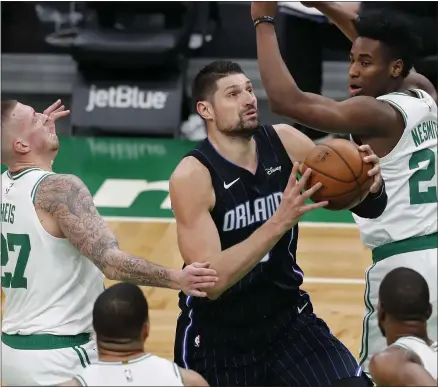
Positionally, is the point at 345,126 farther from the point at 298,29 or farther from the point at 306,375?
the point at 298,29

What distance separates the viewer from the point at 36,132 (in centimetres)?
486

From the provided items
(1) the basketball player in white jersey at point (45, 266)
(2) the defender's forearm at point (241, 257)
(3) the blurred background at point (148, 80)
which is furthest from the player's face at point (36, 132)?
(3) the blurred background at point (148, 80)

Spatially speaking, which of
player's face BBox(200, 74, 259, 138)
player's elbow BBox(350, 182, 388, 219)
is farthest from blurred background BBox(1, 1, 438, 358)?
player's face BBox(200, 74, 259, 138)

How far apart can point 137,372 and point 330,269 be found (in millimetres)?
4592

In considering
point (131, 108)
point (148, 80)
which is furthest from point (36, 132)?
point (148, 80)

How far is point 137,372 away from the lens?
3.69m

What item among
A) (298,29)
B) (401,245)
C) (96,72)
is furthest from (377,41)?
(96,72)

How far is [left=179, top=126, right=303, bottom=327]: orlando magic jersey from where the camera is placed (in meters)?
4.97

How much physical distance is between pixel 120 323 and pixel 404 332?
3.18 ft

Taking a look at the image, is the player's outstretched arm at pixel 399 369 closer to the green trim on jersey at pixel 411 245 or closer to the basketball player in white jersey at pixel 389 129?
the basketball player in white jersey at pixel 389 129

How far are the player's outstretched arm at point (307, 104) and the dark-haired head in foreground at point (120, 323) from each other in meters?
1.38

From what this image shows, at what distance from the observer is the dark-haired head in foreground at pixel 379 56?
5.26m

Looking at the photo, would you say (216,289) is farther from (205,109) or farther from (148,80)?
(148,80)

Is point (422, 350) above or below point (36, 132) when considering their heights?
below
